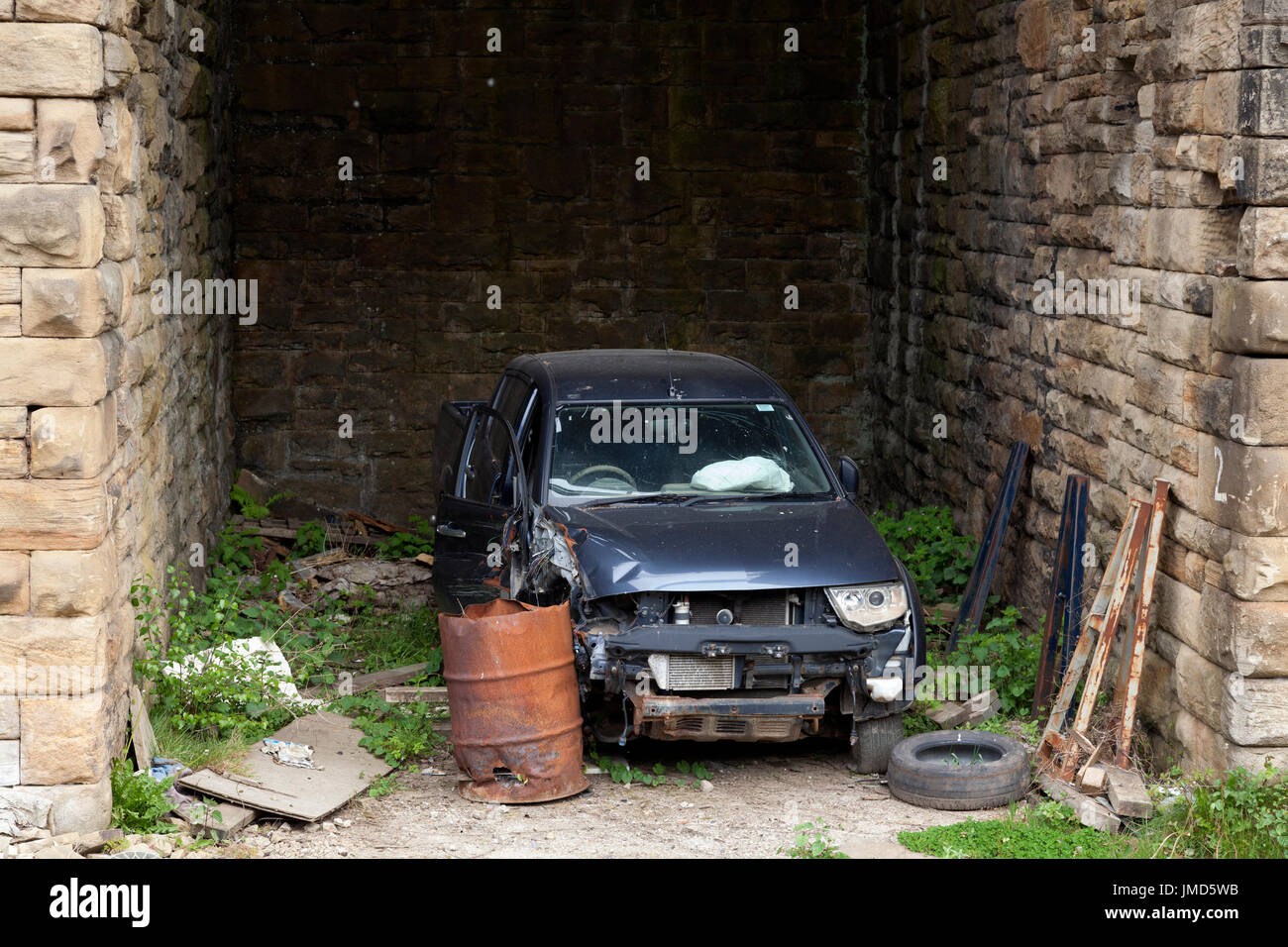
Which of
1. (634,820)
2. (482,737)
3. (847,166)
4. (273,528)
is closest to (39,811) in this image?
(482,737)

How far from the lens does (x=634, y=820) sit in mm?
5930

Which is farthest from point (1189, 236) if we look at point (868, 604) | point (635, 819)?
point (635, 819)

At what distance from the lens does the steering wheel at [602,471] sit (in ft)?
23.2

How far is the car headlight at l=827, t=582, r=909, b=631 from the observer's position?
6.18m

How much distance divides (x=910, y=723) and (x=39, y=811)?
3.93 m

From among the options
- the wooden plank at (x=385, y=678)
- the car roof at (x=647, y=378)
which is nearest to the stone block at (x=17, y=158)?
the car roof at (x=647, y=378)

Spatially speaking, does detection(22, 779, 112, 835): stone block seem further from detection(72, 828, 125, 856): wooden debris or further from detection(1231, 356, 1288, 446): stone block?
detection(1231, 356, 1288, 446): stone block

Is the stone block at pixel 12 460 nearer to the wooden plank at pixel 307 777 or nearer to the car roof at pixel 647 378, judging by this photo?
the wooden plank at pixel 307 777

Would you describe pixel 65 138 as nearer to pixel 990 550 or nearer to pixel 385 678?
pixel 385 678

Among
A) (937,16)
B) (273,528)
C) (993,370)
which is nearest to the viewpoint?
(993,370)

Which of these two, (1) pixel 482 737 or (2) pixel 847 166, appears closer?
(1) pixel 482 737

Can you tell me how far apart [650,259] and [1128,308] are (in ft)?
19.1

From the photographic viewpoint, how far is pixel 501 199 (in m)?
11.7
